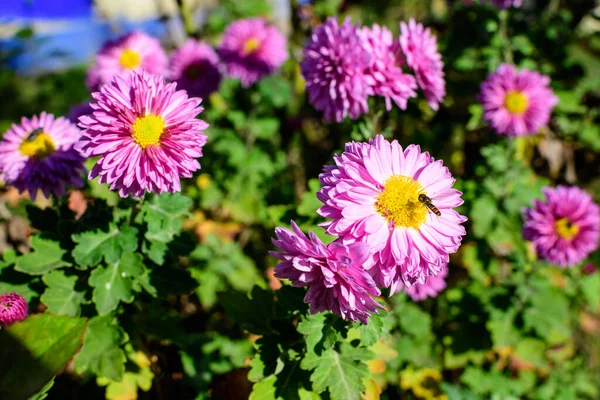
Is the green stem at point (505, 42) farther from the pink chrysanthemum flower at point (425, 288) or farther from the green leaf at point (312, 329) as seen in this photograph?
the green leaf at point (312, 329)

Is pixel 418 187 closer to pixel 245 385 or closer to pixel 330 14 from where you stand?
pixel 245 385

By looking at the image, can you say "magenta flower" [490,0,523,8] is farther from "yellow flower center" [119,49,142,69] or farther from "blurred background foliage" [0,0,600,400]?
"yellow flower center" [119,49,142,69]

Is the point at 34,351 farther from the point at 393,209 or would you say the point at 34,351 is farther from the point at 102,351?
the point at 393,209

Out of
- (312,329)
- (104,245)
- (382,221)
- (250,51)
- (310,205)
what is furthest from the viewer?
(250,51)

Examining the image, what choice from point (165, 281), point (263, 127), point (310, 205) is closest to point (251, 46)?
point (263, 127)

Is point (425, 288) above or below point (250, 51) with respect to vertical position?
below

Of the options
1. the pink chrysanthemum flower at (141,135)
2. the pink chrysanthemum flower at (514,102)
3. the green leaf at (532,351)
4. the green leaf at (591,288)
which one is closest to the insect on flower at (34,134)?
the pink chrysanthemum flower at (141,135)
